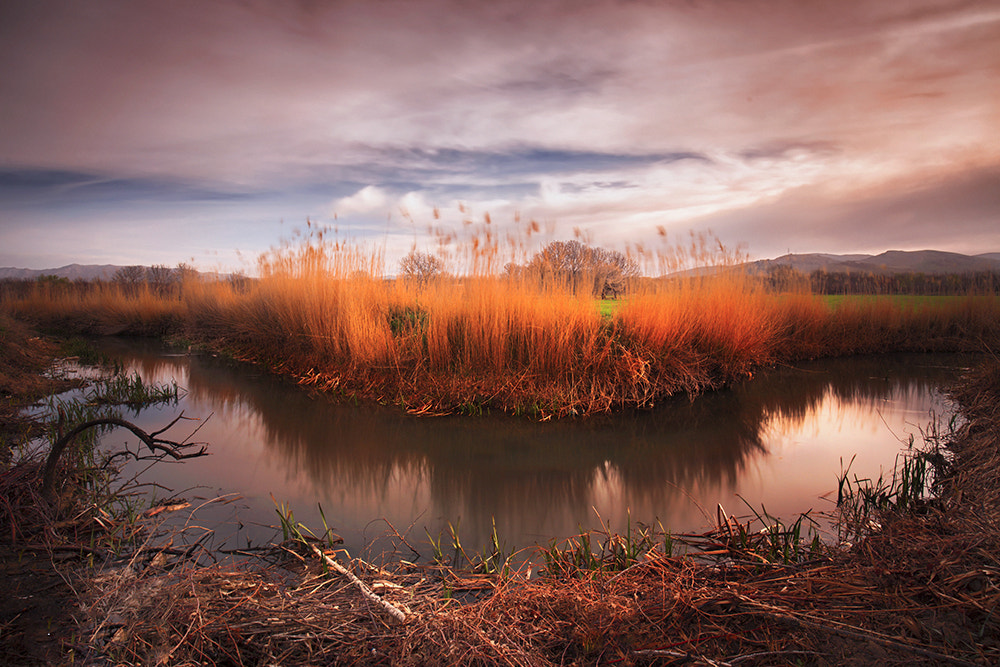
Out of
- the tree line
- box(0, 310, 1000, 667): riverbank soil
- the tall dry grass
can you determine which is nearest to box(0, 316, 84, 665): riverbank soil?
box(0, 310, 1000, 667): riverbank soil

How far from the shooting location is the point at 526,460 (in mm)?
3842

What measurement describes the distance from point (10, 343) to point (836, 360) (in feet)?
46.9

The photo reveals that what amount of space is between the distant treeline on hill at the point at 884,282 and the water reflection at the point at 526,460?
4835 millimetres

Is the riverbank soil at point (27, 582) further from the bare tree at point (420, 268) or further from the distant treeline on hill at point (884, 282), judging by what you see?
the distant treeline on hill at point (884, 282)

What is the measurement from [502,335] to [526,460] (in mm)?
1855

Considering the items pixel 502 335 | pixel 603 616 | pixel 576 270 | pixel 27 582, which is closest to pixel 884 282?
pixel 576 270

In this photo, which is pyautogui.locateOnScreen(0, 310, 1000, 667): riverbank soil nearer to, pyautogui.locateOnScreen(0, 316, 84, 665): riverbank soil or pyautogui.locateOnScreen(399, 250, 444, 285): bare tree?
pyautogui.locateOnScreen(0, 316, 84, 665): riverbank soil

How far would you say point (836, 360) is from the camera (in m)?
9.33

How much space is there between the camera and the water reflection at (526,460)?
116 inches

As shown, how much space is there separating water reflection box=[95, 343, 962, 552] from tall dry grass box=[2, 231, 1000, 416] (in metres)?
0.42

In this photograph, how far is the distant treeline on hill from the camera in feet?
34.8

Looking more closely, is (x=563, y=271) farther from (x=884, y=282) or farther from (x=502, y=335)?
(x=884, y=282)

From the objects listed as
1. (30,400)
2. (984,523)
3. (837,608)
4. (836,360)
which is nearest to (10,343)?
(30,400)

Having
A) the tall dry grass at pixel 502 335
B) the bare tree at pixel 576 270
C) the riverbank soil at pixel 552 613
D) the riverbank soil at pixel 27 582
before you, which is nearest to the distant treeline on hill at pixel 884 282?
the tall dry grass at pixel 502 335
